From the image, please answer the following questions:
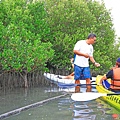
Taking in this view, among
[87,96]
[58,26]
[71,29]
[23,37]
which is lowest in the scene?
[87,96]

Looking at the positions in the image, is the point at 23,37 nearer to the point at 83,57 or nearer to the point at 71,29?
the point at 71,29

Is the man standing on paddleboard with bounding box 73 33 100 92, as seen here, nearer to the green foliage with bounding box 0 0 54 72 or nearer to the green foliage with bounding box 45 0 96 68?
the green foliage with bounding box 0 0 54 72

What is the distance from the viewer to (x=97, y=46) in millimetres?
27359

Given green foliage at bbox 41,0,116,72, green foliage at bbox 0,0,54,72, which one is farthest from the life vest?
green foliage at bbox 41,0,116,72

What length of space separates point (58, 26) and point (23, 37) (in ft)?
24.5

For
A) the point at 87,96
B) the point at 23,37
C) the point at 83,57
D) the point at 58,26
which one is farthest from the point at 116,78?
the point at 58,26

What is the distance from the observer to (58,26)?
26.1 metres

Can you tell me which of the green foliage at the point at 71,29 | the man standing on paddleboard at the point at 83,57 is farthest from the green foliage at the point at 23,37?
the man standing on paddleboard at the point at 83,57

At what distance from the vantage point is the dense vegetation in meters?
20.6

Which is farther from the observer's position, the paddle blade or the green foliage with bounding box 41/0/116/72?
the green foliage with bounding box 41/0/116/72

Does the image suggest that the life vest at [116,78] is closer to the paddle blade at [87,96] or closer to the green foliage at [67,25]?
the paddle blade at [87,96]

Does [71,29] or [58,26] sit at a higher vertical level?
[58,26]

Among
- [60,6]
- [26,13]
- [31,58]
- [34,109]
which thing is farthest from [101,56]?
[34,109]

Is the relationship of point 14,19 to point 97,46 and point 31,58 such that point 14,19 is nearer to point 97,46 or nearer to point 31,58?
point 31,58
